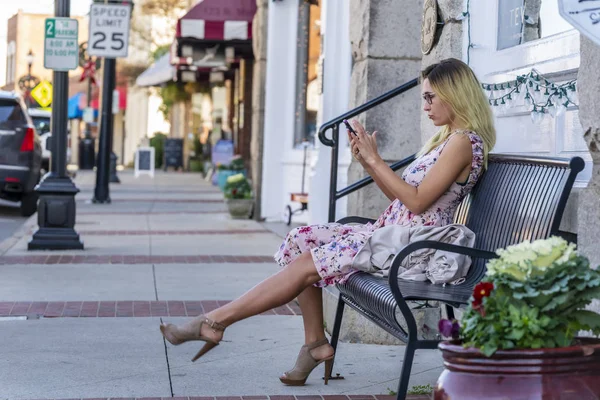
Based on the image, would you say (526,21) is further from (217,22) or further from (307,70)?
(217,22)

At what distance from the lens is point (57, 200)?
1088 cm

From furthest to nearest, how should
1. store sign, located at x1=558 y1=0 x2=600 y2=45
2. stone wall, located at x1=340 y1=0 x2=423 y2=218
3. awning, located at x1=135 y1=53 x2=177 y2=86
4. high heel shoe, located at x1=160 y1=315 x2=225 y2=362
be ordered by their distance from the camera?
awning, located at x1=135 y1=53 x2=177 y2=86
stone wall, located at x1=340 y1=0 x2=423 y2=218
high heel shoe, located at x1=160 y1=315 x2=225 y2=362
store sign, located at x1=558 y1=0 x2=600 y2=45

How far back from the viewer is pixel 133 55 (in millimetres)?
47281

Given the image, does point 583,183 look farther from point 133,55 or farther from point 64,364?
point 133,55

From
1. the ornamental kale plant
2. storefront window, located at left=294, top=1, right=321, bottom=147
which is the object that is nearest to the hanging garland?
the ornamental kale plant

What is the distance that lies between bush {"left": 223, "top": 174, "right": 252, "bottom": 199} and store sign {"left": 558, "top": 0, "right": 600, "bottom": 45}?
12847mm

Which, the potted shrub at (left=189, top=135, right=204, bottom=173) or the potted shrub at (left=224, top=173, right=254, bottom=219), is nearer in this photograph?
the potted shrub at (left=224, top=173, right=254, bottom=219)

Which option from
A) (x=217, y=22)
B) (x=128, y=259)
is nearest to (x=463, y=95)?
(x=128, y=259)

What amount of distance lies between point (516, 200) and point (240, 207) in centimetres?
1114

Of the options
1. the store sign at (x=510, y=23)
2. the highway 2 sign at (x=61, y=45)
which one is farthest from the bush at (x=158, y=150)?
the store sign at (x=510, y=23)

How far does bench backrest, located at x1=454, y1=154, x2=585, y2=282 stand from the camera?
163 inches

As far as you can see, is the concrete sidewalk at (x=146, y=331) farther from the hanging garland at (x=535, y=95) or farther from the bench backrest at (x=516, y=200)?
the hanging garland at (x=535, y=95)

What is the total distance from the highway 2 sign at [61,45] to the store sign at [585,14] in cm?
909

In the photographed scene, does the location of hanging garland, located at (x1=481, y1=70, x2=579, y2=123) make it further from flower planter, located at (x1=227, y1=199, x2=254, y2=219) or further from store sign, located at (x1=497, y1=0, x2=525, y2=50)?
flower planter, located at (x1=227, y1=199, x2=254, y2=219)
